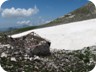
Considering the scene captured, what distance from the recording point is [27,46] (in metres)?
15.0

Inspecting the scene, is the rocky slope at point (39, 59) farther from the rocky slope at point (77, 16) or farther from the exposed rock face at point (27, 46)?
the rocky slope at point (77, 16)

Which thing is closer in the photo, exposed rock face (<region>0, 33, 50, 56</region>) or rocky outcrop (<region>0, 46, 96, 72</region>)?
rocky outcrop (<region>0, 46, 96, 72</region>)

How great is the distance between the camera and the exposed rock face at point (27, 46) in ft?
48.4

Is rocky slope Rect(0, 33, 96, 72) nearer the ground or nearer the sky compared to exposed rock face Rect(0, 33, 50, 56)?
nearer the ground

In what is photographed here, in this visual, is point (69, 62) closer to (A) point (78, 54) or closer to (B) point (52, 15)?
(A) point (78, 54)

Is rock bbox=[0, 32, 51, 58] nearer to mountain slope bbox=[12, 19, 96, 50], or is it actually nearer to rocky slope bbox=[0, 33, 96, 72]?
rocky slope bbox=[0, 33, 96, 72]

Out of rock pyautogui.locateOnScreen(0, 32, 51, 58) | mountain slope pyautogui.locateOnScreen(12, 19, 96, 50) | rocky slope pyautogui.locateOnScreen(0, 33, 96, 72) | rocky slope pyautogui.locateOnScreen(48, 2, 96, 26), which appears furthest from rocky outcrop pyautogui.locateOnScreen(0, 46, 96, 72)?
rocky slope pyautogui.locateOnScreen(48, 2, 96, 26)

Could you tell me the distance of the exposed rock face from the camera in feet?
48.4

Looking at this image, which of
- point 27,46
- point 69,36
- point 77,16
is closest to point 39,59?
point 27,46

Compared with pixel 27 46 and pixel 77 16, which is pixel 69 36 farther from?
pixel 77 16

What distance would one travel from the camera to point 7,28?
13.6 meters

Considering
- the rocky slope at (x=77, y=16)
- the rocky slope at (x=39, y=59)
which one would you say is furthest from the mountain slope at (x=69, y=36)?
the rocky slope at (x=77, y=16)

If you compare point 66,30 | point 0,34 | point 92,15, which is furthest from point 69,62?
point 92,15

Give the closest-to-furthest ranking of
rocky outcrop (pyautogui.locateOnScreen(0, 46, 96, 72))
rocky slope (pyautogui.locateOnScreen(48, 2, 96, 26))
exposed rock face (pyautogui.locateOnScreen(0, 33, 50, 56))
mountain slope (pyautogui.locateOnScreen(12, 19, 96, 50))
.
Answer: rocky outcrop (pyautogui.locateOnScreen(0, 46, 96, 72)) < exposed rock face (pyautogui.locateOnScreen(0, 33, 50, 56)) < mountain slope (pyautogui.locateOnScreen(12, 19, 96, 50)) < rocky slope (pyautogui.locateOnScreen(48, 2, 96, 26))
